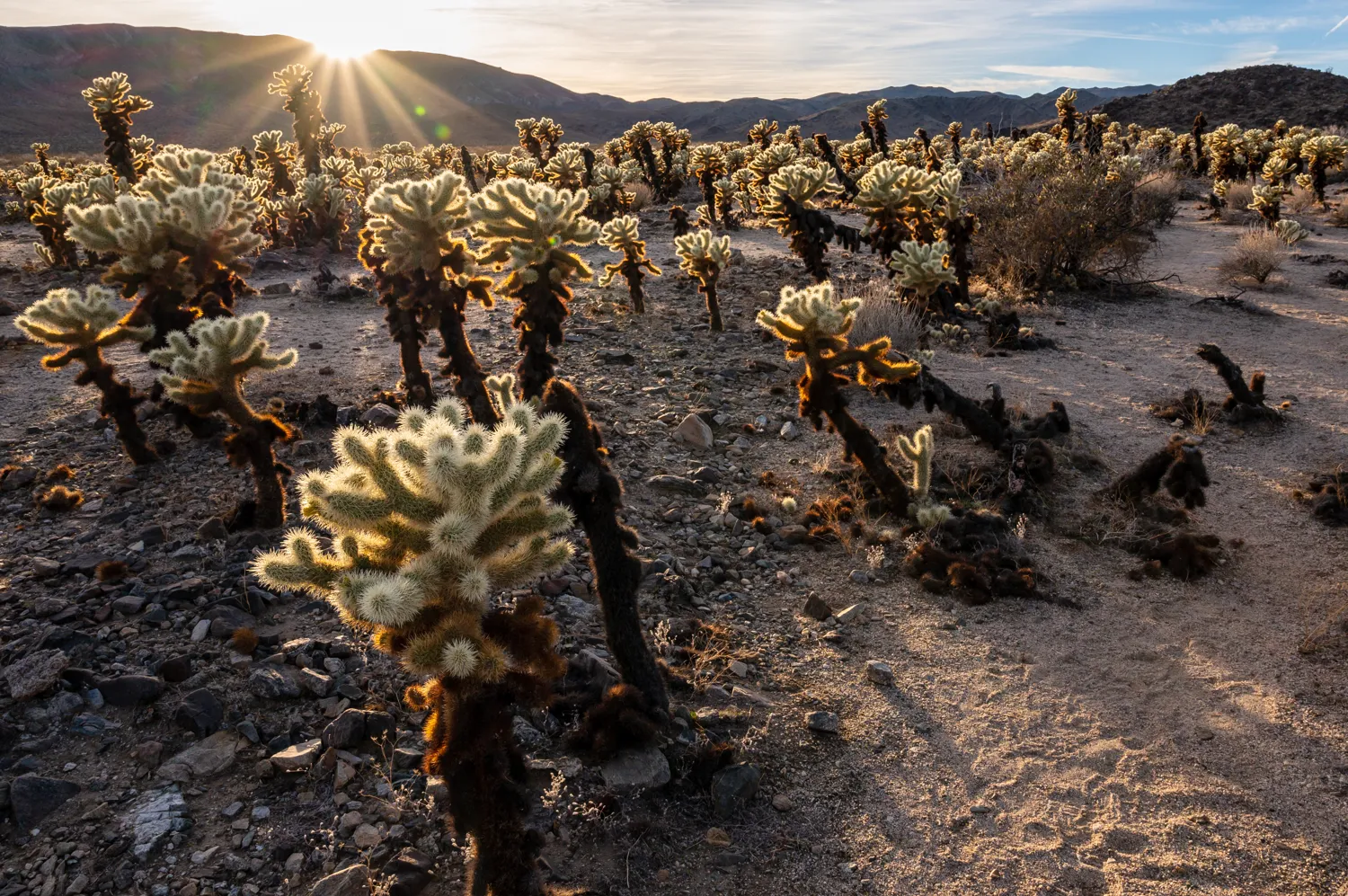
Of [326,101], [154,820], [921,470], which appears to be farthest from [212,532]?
[326,101]

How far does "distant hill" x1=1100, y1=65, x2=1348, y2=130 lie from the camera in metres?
41.4

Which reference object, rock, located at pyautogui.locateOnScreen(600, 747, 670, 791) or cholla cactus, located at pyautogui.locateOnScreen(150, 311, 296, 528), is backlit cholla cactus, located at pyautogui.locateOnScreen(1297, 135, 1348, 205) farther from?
cholla cactus, located at pyautogui.locateOnScreen(150, 311, 296, 528)

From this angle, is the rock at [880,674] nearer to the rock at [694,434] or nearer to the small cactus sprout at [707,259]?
the rock at [694,434]

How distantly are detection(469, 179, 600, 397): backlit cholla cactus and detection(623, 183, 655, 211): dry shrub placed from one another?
17.9 meters

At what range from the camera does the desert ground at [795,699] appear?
3.49 m

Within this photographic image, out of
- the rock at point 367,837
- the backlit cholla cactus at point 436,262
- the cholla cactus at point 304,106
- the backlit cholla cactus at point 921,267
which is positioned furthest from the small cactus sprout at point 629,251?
the cholla cactus at point 304,106

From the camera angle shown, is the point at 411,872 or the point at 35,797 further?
the point at 35,797

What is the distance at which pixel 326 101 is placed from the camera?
86438mm

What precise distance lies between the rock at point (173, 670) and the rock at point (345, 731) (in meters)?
1.00

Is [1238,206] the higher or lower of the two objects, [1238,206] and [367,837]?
the higher

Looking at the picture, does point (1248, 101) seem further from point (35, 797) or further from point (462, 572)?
point (35, 797)

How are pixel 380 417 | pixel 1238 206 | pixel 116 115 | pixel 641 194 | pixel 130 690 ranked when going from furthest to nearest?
pixel 641 194 < pixel 1238 206 < pixel 116 115 < pixel 380 417 < pixel 130 690

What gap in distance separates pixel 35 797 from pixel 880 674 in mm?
4528

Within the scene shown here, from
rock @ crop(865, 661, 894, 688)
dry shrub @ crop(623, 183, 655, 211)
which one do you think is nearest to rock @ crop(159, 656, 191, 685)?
rock @ crop(865, 661, 894, 688)
